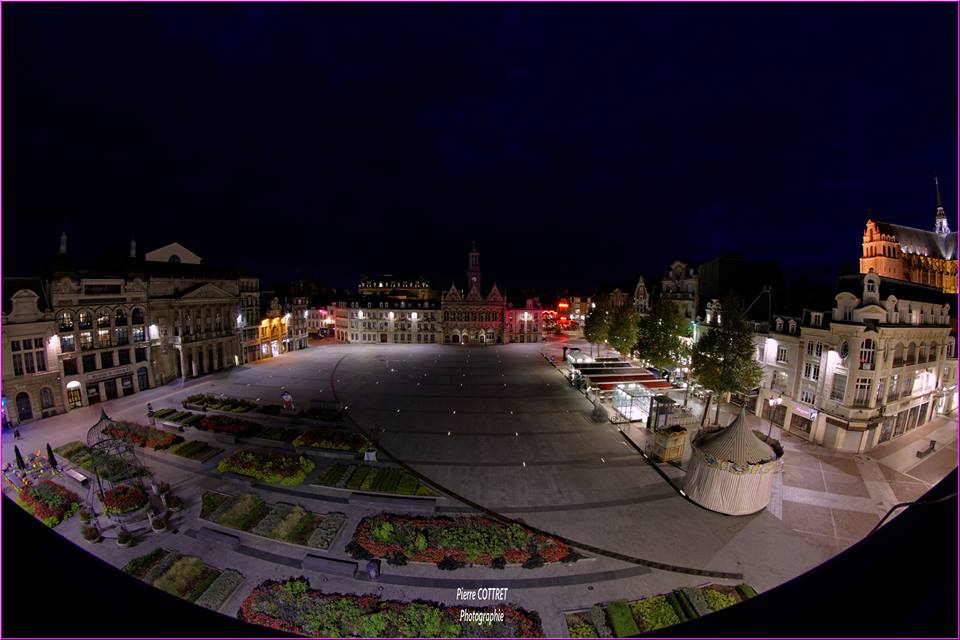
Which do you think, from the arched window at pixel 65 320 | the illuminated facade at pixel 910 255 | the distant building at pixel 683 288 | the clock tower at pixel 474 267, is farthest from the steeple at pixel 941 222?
the arched window at pixel 65 320

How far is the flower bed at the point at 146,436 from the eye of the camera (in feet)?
91.1

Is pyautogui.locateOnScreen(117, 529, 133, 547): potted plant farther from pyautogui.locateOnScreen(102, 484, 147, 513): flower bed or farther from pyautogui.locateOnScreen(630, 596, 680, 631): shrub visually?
pyautogui.locateOnScreen(630, 596, 680, 631): shrub

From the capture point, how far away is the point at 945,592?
6.88ft

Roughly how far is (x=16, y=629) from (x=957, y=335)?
48.2 metres

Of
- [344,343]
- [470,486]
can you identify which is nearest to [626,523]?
[470,486]

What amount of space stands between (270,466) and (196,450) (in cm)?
717

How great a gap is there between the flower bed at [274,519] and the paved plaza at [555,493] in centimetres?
51

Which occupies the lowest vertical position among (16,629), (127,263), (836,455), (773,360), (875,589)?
(836,455)

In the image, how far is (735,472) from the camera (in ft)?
67.7

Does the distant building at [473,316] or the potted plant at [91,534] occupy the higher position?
the distant building at [473,316]

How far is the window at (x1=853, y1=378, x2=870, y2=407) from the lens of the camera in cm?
2759

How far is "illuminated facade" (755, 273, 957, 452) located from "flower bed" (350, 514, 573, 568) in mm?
24079

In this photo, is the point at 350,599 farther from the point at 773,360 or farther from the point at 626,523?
the point at 773,360

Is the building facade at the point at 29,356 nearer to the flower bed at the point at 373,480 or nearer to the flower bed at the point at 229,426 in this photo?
the flower bed at the point at 229,426
